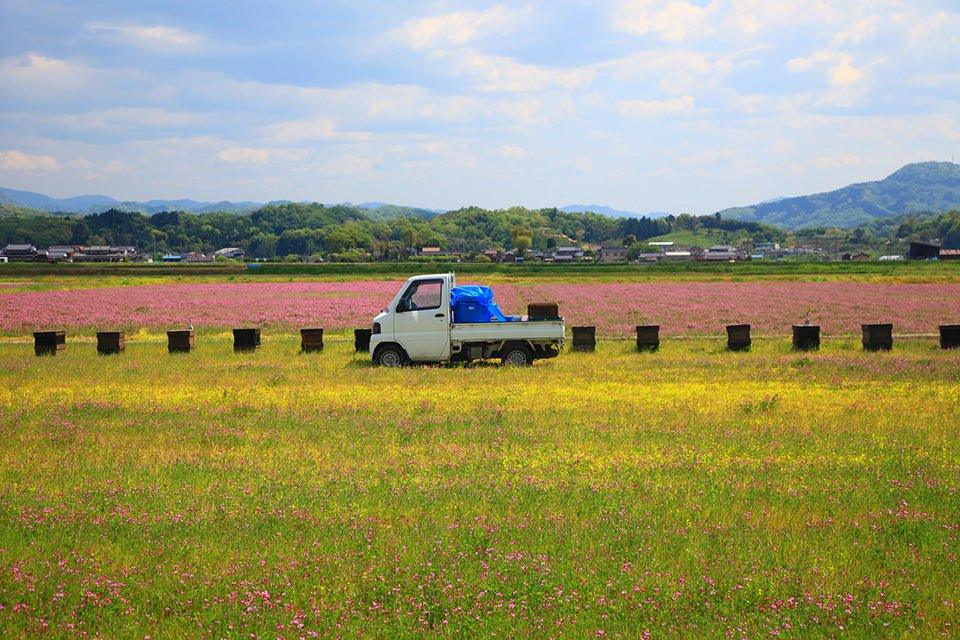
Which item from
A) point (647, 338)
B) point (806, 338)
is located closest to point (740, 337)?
point (806, 338)

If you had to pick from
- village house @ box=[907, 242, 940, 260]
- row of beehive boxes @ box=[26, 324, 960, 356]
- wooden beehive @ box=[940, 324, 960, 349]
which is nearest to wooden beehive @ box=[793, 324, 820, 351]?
row of beehive boxes @ box=[26, 324, 960, 356]

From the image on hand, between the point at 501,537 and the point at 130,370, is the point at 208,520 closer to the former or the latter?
the point at 501,537

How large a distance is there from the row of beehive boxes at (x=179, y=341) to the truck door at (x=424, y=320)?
392 centimetres

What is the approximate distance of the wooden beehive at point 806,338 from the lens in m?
27.4

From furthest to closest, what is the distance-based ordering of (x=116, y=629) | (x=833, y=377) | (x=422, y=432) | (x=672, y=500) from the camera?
(x=833, y=377) < (x=422, y=432) < (x=672, y=500) < (x=116, y=629)

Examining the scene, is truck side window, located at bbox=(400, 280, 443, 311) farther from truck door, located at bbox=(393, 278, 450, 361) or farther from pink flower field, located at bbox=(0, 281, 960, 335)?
pink flower field, located at bbox=(0, 281, 960, 335)

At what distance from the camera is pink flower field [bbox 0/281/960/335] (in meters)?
39.2

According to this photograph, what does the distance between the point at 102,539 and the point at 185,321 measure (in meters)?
34.5

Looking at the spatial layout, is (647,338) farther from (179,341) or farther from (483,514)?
(483,514)

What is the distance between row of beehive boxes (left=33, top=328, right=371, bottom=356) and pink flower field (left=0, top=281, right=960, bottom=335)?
30.0 ft

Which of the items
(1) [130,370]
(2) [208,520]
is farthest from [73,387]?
(2) [208,520]

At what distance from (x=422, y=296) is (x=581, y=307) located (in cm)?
2560

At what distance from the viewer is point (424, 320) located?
24.4 metres

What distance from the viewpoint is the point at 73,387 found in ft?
67.7
